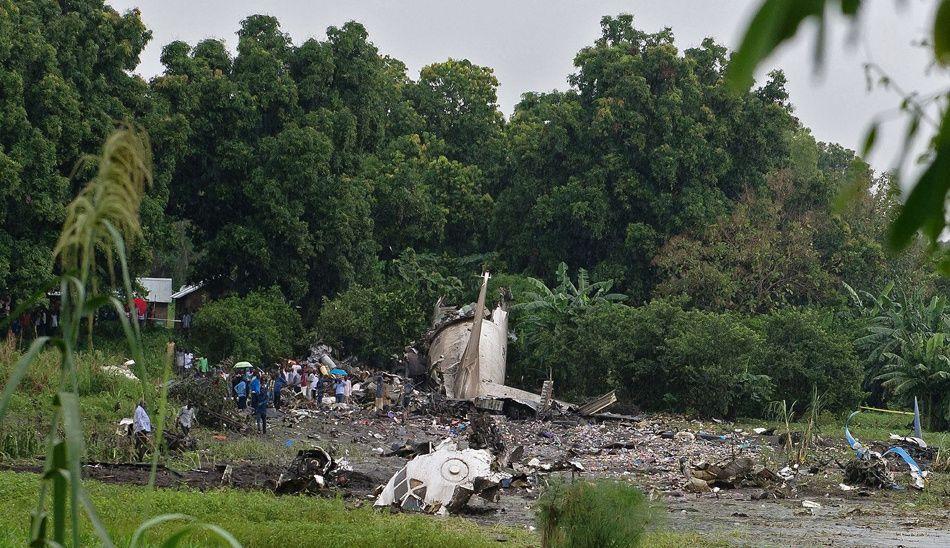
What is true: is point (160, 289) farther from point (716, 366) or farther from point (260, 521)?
point (260, 521)

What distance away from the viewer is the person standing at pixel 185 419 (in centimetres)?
1823

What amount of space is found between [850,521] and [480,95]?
108 ft

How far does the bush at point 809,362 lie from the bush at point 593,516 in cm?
1881

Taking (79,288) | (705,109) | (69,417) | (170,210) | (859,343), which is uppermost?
(705,109)

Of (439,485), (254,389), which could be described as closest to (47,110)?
(254,389)

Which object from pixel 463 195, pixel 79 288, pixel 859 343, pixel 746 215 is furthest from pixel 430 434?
pixel 79 288

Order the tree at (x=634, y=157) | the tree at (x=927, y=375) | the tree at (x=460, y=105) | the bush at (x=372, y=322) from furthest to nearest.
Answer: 1. the tree at (x=460, y=105)
2. the tree at (x=634, y=157)
3. the bush at (x=372, y=322)
4. the tree at (x=927, y=375)

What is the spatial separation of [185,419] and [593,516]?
35.3 feet

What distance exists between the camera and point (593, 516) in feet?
31.2

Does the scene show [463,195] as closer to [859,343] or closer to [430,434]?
[859,343]

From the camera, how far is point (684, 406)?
1112 inches

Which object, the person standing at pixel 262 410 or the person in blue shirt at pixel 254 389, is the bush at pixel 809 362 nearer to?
the person in blue shirt at pixel 254 389

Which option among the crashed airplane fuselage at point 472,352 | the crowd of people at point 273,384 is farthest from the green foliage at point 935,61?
the crashed airplane fuselage at point 472,352

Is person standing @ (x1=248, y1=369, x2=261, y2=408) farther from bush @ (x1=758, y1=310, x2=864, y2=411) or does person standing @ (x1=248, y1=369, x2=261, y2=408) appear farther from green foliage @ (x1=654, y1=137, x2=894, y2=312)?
green foliage @ (x1=654, y1=137, x2=894, y2=312)
